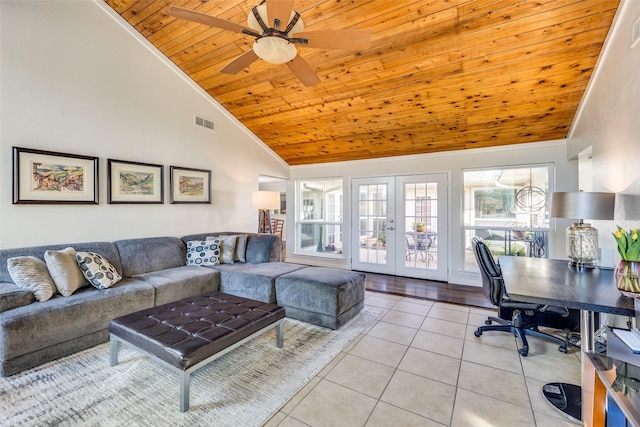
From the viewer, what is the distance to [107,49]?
11.2 ft

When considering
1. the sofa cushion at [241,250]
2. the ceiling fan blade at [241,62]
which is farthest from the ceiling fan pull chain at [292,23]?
the sofa cushion at [241,250]

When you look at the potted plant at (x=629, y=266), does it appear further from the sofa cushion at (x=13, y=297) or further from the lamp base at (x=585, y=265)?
the sofa cushion at (x=13, y=297)

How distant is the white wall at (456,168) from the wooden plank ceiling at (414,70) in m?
0.19

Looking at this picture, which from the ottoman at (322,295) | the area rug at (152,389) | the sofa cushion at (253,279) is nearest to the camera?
the area rug at (152,389)

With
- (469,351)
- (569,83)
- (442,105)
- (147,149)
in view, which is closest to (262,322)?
(469,351)

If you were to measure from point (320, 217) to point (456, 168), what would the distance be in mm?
2803

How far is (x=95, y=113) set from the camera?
3314mm

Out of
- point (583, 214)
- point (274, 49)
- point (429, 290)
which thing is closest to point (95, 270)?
point (274, 49)

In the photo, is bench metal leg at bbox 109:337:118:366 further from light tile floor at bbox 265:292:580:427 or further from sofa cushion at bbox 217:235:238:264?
sofa cushion at bbox 217:235:238:264

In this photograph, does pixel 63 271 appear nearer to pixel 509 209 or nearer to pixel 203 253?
pixel 203 253

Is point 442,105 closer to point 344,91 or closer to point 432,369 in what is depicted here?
point 344,91

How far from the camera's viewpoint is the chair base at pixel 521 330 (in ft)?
8.16

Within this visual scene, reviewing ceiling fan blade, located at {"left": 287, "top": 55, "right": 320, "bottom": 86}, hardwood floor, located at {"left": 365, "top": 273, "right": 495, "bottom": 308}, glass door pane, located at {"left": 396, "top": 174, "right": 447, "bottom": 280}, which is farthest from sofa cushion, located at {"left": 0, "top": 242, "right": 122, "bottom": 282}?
glass door pane, located at {"left": 396, "top": 174, "right": 447, "bottom": 280}

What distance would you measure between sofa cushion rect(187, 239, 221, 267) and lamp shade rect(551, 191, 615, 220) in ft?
12.6
